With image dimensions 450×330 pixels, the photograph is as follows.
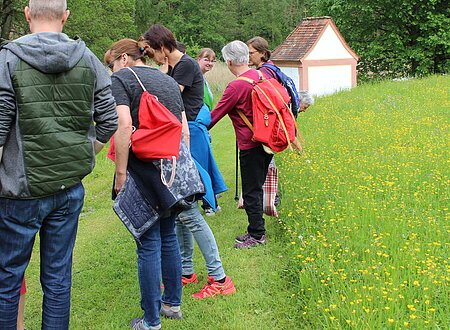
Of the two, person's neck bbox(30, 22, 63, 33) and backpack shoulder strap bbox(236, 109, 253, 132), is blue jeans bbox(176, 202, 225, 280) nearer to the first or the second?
backpack shoulder strap bbox(236, 109, 253, 132)

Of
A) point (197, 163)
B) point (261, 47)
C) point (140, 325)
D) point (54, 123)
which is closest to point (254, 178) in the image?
point (197, 163)

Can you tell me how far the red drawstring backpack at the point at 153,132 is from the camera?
387cm

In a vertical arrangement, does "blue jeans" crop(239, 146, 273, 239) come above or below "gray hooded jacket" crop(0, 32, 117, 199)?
below

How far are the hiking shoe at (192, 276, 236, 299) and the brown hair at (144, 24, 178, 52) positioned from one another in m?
1.86

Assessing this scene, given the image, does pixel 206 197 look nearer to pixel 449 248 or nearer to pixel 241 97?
pixel 241 97

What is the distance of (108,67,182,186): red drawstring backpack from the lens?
387cm

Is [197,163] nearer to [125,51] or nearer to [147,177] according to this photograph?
[147,177]

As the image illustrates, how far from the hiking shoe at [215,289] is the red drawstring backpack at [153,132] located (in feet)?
4.44

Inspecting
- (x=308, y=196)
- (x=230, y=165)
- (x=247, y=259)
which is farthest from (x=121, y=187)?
(x=230, y=165)

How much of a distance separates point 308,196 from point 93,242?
2381mm

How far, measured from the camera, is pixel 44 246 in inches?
135

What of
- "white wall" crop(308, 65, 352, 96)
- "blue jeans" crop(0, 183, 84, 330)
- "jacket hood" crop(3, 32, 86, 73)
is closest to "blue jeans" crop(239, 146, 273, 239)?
"blue jeans" crop(0, 183, 84, 330)

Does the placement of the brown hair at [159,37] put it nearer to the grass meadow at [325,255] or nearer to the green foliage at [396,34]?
the grass meadow at [325,255]

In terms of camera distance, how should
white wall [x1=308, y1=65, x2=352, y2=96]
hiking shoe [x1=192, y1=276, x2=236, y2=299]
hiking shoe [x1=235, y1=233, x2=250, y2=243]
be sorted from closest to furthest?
hiking shoe [x1=192, y1=276, x2=236, y2=299]
hiking shoe [x1=235, y1=233, x2=250, y2=243]
white wall [x1=308, y1=65, x2=352, y2=96]
